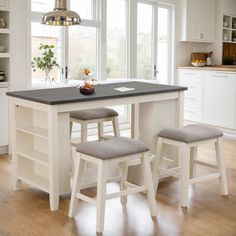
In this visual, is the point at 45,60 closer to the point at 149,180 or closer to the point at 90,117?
the point at 90,117

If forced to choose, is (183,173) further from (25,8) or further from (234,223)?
(25,8)

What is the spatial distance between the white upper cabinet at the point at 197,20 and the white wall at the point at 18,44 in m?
3.07

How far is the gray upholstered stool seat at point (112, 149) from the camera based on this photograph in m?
2.84

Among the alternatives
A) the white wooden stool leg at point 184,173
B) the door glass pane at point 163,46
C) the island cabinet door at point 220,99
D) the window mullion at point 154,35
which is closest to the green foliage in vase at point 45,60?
the window mullion at point 154,35

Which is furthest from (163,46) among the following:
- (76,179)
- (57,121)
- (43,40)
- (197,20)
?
(76,179)

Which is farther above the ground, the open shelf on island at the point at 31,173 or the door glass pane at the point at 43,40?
the door glass pane at the point at 43,40

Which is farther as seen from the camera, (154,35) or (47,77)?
(154,35)

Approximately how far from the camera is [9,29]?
4906 mm

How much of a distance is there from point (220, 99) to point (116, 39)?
182 cm

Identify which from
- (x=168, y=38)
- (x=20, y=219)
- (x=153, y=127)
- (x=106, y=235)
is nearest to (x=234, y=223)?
(x=106, y=235)

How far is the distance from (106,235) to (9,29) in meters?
3.00

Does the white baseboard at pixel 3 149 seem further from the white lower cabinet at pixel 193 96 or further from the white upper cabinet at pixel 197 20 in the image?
the white upper cabinet at pixel 197 20

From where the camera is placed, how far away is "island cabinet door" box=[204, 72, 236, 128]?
6190 millimetres

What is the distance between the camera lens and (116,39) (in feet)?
21.6
